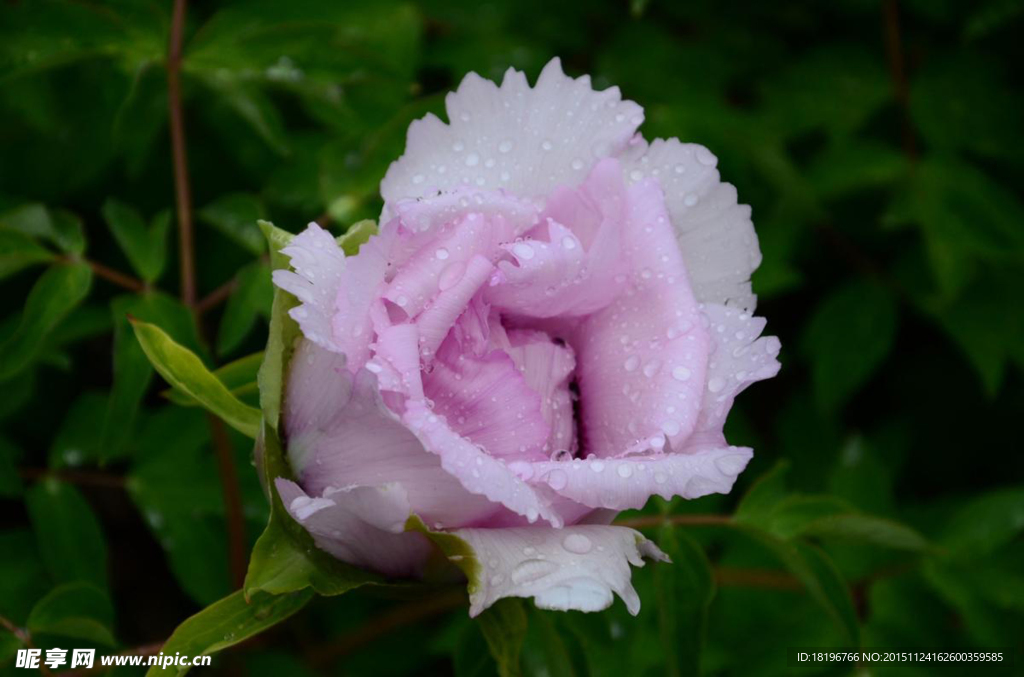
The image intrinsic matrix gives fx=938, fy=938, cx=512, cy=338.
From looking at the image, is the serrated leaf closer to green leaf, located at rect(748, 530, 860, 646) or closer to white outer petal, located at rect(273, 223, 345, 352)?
green leaf, located at rect(748, 530, 860, 646)

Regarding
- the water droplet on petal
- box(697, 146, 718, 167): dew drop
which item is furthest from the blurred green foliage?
box(697, 146, 718, 167): dew drop

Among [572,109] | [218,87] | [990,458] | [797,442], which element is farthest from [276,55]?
[990,458]

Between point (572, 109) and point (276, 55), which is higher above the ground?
point (276, 55)

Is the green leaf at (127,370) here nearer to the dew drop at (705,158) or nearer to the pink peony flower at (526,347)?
the pink peony flower at (526,347)

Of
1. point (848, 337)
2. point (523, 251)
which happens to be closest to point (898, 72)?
point (848, 337)

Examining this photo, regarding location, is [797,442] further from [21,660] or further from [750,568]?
[21,660]
